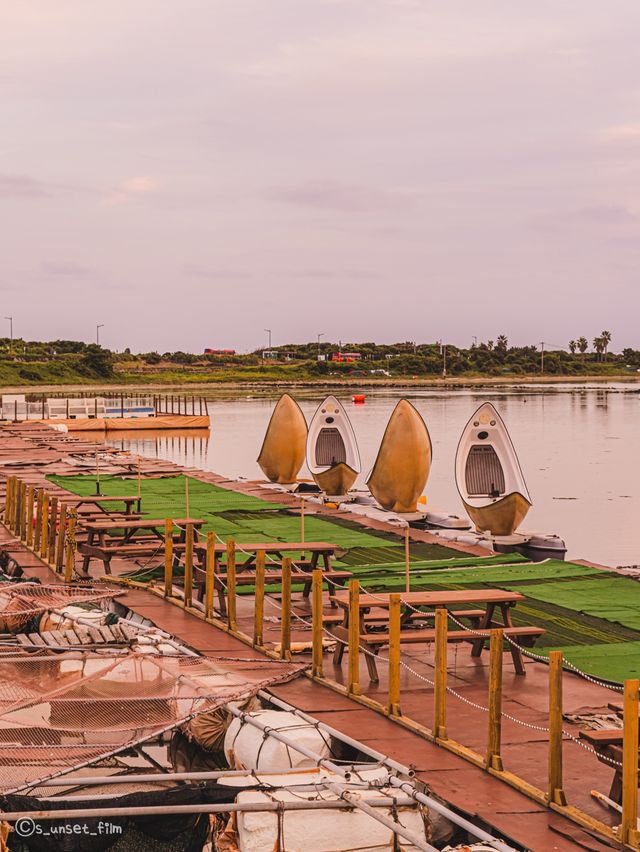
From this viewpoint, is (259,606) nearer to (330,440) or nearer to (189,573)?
(189,573)

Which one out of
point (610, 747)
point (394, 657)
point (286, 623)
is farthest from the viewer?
point (286, 623)

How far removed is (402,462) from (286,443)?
21.2ft

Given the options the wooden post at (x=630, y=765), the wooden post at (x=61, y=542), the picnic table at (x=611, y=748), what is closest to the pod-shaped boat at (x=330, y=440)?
the wooden post at (x=61, y=542)

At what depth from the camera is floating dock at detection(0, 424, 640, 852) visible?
26.3ft

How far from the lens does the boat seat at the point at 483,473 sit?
80.9 feet

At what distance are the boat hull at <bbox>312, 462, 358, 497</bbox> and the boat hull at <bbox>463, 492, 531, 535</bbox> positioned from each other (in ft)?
19.2

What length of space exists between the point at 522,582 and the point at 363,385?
153617 mm

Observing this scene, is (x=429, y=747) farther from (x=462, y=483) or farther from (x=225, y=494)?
(x=225, y=494)

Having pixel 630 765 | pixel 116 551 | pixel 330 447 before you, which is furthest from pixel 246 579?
pixel 330 447

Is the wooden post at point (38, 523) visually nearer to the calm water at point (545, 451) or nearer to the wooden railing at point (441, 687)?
the wooden railing at point (441, 687)

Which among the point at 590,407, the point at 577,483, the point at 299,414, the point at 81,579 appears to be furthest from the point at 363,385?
the point at 81,579

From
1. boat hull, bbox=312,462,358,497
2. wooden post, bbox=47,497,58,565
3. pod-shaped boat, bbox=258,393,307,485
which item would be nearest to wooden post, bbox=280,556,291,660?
wooden post, bbox=47,497,58,565

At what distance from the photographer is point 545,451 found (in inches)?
2480

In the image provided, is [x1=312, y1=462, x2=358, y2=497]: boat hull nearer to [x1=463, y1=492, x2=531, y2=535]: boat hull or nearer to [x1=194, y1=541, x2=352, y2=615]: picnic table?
[x1=463, y1=492, x2=531, y2=535]: boat hull
